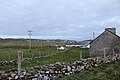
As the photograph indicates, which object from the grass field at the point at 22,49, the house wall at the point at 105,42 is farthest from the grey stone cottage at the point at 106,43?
the grass field at the point at 22,49

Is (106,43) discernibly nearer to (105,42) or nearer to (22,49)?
(105,42)

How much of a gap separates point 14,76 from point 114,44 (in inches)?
1372

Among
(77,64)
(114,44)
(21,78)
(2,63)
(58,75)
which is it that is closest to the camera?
(21,78)

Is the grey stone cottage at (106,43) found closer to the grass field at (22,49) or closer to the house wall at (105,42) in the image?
the house wall at (105,42)

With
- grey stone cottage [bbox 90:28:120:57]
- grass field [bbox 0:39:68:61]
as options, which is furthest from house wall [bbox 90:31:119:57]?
grass field [bbox 0:39:68:61]

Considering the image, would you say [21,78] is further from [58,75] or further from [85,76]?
[85,76]

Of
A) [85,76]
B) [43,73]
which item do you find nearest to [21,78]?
[43,73]

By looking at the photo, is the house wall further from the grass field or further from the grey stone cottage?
the grass field

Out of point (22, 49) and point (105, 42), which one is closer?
point (105, 42)

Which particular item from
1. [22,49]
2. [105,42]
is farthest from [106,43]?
[22,49]

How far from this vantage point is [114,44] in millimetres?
44875

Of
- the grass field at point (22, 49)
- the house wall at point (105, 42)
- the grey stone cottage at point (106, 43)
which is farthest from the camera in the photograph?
the house wall at point (105, 42)

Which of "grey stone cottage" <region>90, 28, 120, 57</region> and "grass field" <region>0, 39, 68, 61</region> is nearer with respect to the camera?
"grass field" <region>0, 39, 68, 61</region>

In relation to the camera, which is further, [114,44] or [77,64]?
[114,44]
